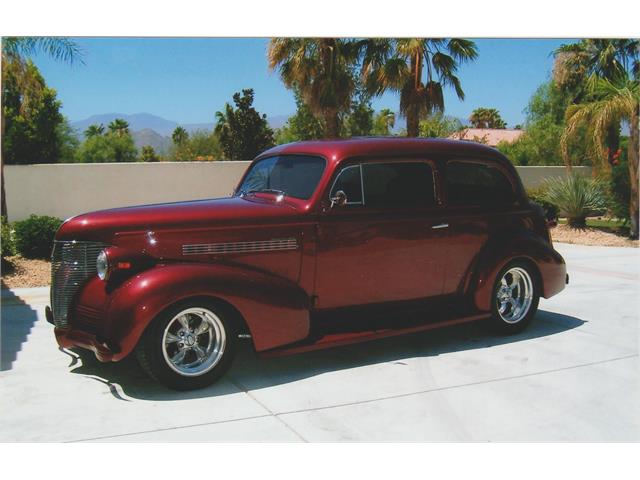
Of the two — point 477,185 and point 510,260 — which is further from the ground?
point 477,185

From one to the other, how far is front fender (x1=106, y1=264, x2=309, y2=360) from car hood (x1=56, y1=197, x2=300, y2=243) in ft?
1.07

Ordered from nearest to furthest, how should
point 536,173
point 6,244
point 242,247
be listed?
point 242,247, point 6,244, point 536,173

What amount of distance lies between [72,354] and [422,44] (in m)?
13.0

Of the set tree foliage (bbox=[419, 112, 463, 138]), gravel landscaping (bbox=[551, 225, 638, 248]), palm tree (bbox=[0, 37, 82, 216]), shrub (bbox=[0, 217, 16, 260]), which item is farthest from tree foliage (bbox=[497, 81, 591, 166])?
shrub (bbox=[0, 217, 16, 260])

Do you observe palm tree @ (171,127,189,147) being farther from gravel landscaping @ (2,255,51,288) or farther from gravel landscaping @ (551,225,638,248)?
gravel landscaping @ (2,255,51,288)

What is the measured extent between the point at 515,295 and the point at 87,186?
15.4 metres

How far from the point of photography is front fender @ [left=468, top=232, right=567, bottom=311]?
19.2ft

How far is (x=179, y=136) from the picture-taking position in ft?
158

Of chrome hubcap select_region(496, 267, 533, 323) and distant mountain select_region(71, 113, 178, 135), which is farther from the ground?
distant mountain select_region(71, 113, 178, 135)

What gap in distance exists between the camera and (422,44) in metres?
16.1

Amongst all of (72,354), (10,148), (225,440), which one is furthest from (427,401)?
(10,148)

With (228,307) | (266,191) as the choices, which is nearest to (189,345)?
(228,307)

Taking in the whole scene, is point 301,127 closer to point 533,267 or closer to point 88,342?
point 533,267

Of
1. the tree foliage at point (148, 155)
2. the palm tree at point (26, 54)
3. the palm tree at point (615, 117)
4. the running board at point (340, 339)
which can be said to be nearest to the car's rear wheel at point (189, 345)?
the running board at point (340, 339)
